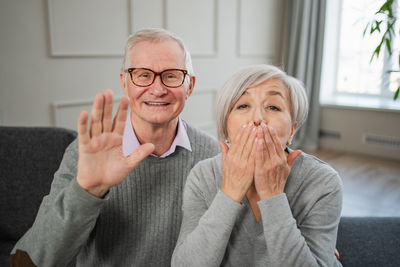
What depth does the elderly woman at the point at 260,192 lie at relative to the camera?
893 millimetres

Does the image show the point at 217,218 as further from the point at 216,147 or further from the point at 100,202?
the point at 216,147

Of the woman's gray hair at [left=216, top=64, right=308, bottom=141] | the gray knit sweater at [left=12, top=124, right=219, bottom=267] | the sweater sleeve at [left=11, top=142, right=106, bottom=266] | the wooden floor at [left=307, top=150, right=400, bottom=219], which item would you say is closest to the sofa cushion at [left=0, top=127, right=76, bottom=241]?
the gray knit sweater at [left=12, top=124, right=219, bottom=267]

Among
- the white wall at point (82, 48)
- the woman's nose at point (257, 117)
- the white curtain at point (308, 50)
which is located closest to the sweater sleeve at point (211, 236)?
the woman's nose at point (257, 117)

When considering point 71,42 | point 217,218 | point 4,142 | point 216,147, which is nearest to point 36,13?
point 71,42

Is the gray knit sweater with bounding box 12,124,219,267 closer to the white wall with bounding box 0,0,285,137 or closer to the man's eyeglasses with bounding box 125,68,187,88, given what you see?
the man's eyeglasses with bounding box 125,68,187,88

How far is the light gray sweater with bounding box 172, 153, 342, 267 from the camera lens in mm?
880

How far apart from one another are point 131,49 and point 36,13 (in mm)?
2059

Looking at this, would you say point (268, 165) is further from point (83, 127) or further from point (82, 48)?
point (82, 48)

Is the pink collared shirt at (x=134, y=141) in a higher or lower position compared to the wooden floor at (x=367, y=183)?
higher

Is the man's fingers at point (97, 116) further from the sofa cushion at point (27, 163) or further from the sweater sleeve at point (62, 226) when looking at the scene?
the sofa cushion at point (27, 163)

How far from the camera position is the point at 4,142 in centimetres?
150

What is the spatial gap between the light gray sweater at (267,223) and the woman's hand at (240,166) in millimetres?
27

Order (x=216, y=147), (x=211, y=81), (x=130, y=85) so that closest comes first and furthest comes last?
1. (x=130, y=85)
2. (x=216, y=147)
3. (x=211, y=81)

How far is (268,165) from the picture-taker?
3.04 ft
